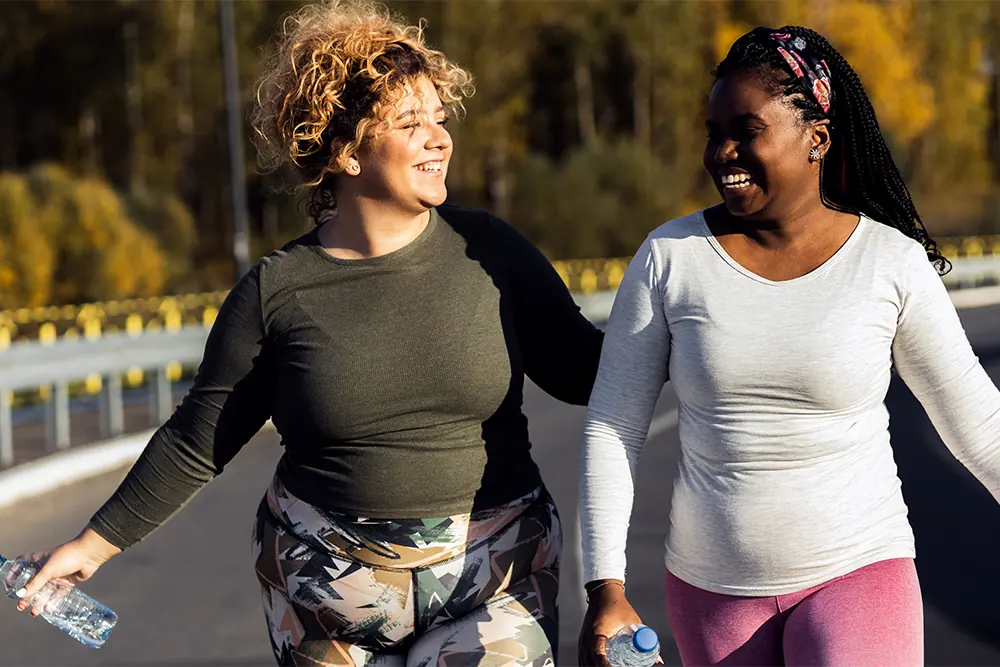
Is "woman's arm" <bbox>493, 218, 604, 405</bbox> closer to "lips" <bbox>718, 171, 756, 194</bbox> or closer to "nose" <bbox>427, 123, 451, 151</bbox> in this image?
"nose" <bbox>427, 123, 451, 151</bbox>

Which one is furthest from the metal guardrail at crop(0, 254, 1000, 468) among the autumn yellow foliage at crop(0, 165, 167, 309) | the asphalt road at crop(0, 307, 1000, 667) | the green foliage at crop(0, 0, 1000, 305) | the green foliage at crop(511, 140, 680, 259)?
the green foliage at crop(511, 140, 680, 259)

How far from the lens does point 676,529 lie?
328 cm

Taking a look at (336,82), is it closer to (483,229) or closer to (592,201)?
(483,229)

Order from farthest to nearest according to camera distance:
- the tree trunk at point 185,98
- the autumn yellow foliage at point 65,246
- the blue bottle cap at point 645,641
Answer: the tree trunk at point 185,98 < the autumn yellow foliage at point 65,246 < the blue bottle cap at point 645,641

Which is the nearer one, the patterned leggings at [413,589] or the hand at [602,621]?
the hand at [602,621]

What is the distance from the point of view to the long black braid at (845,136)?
10.5 feet

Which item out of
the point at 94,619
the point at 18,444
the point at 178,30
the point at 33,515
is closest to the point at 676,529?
the point at 94,619

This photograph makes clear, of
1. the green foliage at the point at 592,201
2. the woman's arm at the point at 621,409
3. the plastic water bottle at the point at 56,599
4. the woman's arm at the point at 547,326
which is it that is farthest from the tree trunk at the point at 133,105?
the woman's arm at the point at 621,409

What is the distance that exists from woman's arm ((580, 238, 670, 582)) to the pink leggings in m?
0.20

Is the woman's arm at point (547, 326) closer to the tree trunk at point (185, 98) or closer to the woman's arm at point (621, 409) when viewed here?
the woman's arm at point (621, 409)

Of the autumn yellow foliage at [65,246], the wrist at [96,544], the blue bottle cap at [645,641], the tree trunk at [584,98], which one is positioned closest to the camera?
the blue bottle cap at [645,641]

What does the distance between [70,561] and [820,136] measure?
1.81 metres

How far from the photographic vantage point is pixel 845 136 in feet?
11.0

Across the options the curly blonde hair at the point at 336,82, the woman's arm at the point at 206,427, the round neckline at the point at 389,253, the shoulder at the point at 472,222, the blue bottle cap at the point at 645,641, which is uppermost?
the curly blonde hair at the point at 336,82
